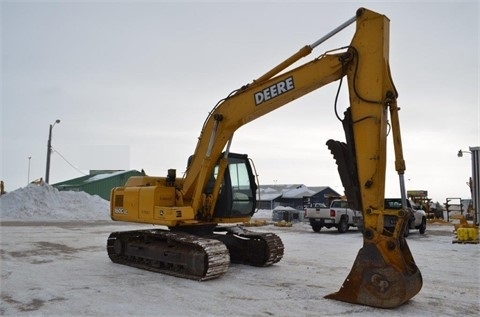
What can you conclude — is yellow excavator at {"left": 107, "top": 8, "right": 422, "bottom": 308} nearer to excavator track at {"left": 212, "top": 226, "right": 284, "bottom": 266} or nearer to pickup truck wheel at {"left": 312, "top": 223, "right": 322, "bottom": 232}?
excavator track at {"left": 212, "top": 226, "right": 284, "bottom": 266}

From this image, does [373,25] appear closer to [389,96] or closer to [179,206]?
[389,96]

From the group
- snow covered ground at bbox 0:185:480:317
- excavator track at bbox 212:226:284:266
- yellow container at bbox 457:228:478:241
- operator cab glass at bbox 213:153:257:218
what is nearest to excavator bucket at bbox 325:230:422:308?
snow covered ground at bbox 0:185:480:317

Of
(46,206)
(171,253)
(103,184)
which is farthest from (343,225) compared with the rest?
(103,184)

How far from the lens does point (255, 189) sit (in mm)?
10570

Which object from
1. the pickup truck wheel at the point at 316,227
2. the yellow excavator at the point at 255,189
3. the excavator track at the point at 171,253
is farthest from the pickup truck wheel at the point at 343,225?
the excavator track at the point at 171,253

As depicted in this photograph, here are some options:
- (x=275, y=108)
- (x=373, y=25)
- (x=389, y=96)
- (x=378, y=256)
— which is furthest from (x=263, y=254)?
(x=373, y=25)

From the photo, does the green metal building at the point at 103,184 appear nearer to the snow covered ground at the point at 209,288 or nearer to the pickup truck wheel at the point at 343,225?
the pickup truck wheel at the point at 343,225

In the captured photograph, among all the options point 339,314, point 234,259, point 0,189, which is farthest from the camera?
point 0,189

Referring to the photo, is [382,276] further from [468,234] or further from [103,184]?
[103,184]

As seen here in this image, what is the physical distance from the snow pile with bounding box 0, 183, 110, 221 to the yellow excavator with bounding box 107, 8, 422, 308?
75.3ft

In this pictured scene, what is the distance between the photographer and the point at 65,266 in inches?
399

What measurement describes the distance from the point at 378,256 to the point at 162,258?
4.80 m

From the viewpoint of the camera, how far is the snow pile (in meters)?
31.2

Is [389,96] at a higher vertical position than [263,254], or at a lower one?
higher
